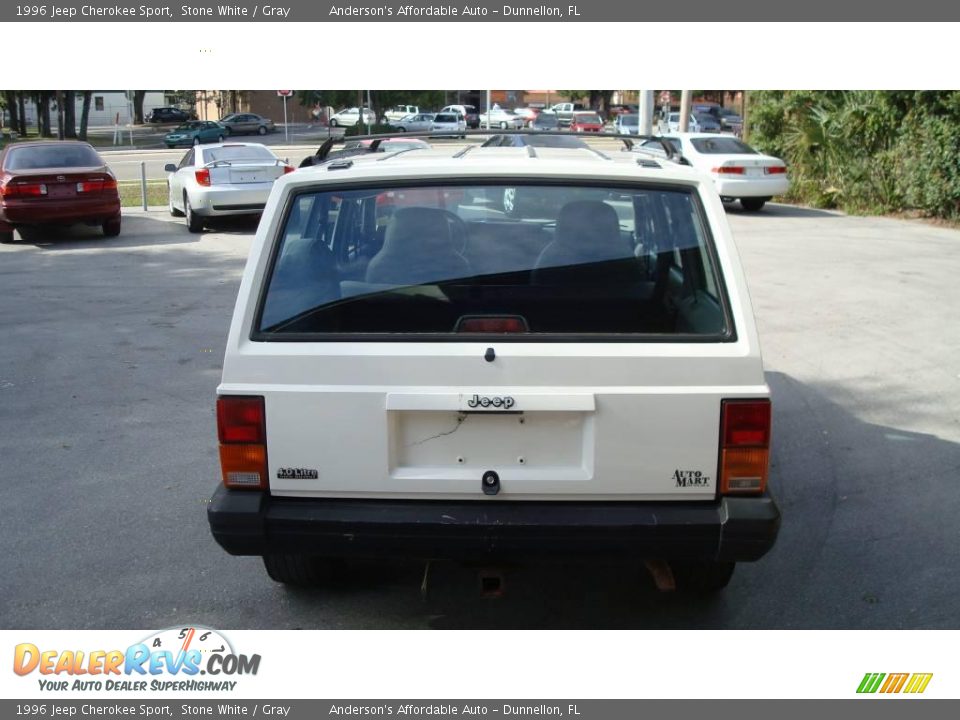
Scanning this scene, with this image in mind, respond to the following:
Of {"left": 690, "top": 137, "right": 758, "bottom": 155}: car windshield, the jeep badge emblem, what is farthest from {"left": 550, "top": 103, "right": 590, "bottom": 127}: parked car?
the jeep badge emblem

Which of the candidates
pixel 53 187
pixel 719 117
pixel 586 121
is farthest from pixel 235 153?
pixel 719 117

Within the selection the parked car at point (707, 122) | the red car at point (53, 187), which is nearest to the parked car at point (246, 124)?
the parked car at point (707, 122)

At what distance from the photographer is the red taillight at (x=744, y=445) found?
3.58 m

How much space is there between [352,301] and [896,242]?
47.0 feet

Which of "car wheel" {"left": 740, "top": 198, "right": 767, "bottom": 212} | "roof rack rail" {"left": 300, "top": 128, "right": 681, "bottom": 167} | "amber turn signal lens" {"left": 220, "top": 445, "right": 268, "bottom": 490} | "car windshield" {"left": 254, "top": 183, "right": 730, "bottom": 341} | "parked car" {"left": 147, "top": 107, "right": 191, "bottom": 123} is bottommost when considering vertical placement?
"car wheel" {"left": 740, "top": 198, "right": 767, "bottom": 212}

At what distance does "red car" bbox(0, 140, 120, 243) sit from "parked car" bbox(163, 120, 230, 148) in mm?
34276

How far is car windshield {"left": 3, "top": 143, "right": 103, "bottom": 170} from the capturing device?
51.9ft

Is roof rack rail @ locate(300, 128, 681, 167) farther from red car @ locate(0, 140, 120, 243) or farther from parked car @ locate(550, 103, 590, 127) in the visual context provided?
parked car @ locate(550, 103, 590, 127)

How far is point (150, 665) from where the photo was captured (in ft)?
13.3

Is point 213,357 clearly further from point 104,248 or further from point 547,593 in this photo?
point 104,248

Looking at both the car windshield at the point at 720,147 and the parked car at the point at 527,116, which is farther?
the parked car at the point at 527,116

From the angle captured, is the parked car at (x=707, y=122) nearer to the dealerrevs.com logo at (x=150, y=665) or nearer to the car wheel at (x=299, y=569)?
the car wheel at (x=299, y=569)

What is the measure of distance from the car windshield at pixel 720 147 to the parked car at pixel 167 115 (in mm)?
53641

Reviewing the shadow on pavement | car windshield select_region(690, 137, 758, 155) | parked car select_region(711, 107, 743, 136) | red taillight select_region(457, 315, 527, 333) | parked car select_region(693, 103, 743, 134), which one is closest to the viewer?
red taillight select_region(457, 315, 527, 333)
